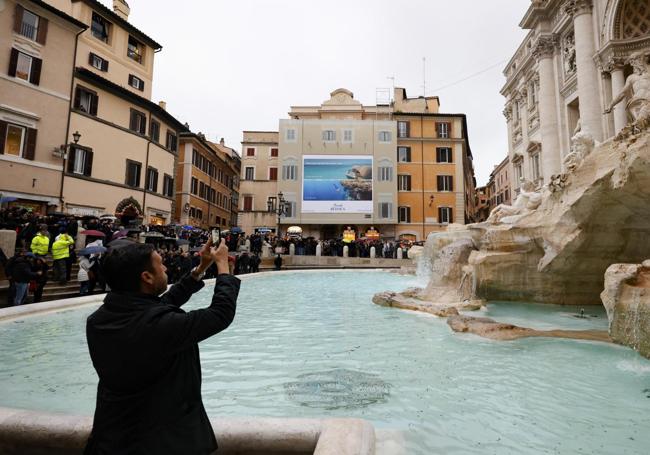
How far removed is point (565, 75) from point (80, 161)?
3182cm

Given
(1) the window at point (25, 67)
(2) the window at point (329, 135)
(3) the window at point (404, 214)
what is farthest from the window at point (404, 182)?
(1) the window at point (25, 67)

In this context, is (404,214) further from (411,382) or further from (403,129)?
(411,382)

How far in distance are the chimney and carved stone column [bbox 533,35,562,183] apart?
3092 centimetres

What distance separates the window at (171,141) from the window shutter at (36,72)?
36.1 feet

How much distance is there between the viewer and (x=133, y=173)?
27656 millimetres

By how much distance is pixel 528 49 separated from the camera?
3102 centimetres

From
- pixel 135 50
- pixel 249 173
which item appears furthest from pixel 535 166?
pixel 135 50

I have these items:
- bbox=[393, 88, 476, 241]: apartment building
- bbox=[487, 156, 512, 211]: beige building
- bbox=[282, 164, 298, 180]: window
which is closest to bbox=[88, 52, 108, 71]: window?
bbox=[282, 164, 298, 180]: window

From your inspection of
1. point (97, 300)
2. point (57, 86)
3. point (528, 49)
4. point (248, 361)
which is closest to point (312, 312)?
point (248, 361)

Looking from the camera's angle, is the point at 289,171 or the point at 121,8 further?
the point at 289,171

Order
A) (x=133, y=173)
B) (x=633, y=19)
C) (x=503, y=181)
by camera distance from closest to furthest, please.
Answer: (x=633, y=19) < (x=133, y=173) < (x=503, y=181)

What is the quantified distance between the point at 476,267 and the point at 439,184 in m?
34.3

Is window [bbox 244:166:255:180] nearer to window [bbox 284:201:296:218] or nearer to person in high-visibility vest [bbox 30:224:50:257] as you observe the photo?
window [bbox 284:201:296:218]

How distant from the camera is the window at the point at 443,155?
141ft
